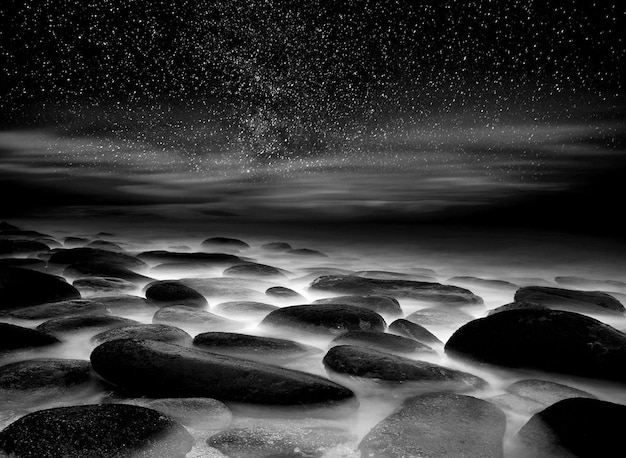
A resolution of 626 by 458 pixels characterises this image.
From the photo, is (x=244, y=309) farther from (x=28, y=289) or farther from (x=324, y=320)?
(x=28, y=289)

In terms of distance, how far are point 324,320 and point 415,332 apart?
40 centimetres

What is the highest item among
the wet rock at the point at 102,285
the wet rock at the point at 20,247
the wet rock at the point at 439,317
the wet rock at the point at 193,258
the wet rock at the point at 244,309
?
the wet rock at the point at 439,317

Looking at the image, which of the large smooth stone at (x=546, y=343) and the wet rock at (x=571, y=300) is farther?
the wet rock at (x=571, y=300)

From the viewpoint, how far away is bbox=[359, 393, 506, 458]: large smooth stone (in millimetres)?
1087

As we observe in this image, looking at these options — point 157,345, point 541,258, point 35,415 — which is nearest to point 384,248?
point 541,258

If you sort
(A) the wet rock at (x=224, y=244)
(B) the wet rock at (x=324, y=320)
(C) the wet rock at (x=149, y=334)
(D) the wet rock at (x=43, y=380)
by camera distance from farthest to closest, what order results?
1. (A) the wet rock at (x=224, y=244)
2. (B) the wet rock at (x=324, y=320)
3. (C) the wet rock at (x=149, y=334)
4. (D) the wet rock at (x=43, y=380)

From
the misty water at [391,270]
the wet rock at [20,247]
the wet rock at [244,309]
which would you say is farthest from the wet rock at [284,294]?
the wet rock at [20,247]

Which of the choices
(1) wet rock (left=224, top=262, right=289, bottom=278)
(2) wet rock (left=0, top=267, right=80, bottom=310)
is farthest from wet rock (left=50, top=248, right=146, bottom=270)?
(2) wet rock (left=0, top=267, right=80, bottom=310)

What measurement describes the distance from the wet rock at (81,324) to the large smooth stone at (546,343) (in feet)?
4.65

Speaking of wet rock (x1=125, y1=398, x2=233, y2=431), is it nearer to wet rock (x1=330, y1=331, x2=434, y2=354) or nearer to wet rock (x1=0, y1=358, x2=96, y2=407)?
wet rock (x1=0, y1=358, x2=96, y2=407)

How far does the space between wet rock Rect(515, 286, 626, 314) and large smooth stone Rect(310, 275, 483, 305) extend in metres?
0.31

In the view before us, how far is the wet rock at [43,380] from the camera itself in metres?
1.32

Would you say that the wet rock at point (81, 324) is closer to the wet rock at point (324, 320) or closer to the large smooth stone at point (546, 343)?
the wet rock at point (324, 320)

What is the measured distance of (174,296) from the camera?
2469 mm
